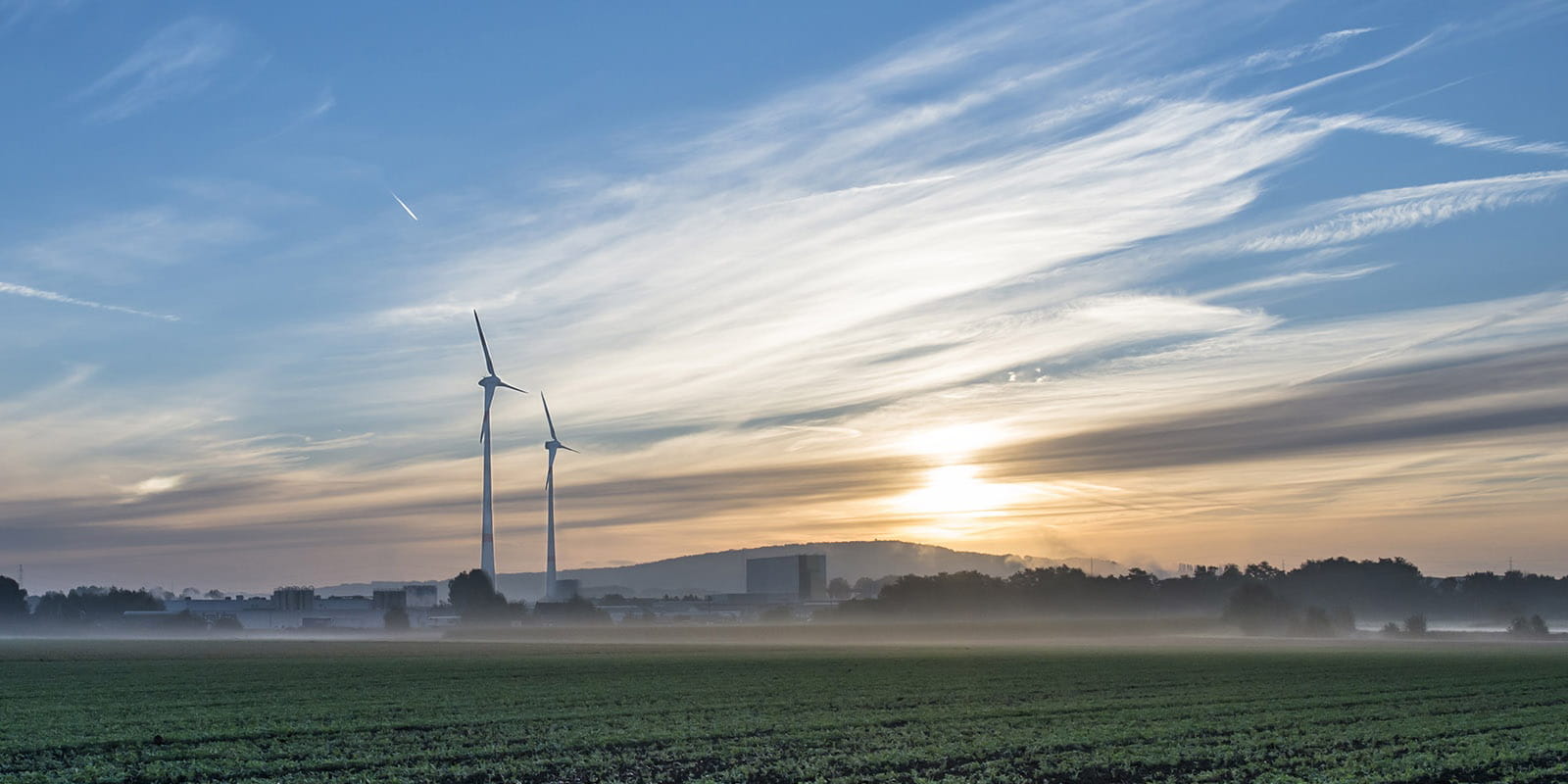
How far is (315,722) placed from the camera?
159 feet

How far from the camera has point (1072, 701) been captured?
190 feet

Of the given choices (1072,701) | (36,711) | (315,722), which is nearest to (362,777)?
(315,722)

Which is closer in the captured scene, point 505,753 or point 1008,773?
point 1008,773

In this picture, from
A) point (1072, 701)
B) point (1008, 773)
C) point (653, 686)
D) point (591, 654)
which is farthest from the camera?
point (591, 654)

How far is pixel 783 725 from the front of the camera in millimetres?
46656

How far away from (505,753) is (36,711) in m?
27.8

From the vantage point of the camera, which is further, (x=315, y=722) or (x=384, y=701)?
(x=384, y=701)

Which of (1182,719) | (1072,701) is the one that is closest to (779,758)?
(1182,719)

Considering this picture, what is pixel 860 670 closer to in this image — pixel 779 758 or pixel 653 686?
pixel 653 686

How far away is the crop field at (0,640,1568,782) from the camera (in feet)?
115

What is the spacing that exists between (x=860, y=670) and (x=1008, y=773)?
52387 millimetres

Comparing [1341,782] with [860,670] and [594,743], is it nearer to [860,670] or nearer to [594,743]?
[594,743]

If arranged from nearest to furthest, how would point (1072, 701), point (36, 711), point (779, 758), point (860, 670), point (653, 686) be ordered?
point (779, 758)
point (36, 711)
point (1072, 701)
point (653, 686)
point (860, 670)

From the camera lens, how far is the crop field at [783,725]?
3519 cm
